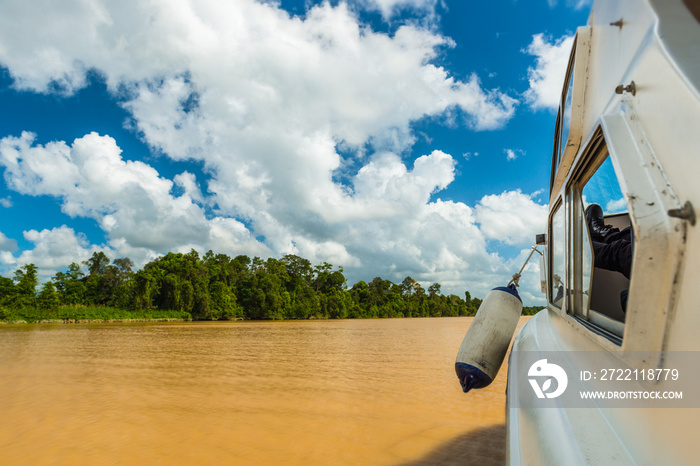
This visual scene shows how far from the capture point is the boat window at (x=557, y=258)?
283 cm

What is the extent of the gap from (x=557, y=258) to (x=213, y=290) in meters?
55.2

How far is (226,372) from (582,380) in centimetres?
917

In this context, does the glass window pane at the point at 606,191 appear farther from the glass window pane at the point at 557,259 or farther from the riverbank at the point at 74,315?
the riverbank at the point at 74,315

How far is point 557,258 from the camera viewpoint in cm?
307

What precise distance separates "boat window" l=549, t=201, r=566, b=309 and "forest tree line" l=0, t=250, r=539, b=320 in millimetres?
44329

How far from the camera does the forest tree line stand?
4479cm

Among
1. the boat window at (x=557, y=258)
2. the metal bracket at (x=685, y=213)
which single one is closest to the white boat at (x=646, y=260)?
the metal bracket at (x=685, y=213)

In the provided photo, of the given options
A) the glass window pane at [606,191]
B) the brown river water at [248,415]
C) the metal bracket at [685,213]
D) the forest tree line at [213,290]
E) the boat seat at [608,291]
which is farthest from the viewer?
the forest tree line at [213,290]

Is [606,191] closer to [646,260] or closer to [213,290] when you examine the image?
[646,260]

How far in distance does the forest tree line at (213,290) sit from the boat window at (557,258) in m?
44.3

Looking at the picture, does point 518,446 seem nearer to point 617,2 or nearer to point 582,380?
point 582,380

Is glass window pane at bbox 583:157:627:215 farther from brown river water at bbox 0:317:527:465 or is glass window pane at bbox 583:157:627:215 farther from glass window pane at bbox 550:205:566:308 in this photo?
brown river water at bbox 0:317:527:465

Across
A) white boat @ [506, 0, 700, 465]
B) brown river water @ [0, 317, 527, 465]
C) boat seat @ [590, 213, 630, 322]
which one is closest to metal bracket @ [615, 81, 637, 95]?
white boat @ [506, 0, 700, 465]

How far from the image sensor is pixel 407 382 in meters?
8.02
